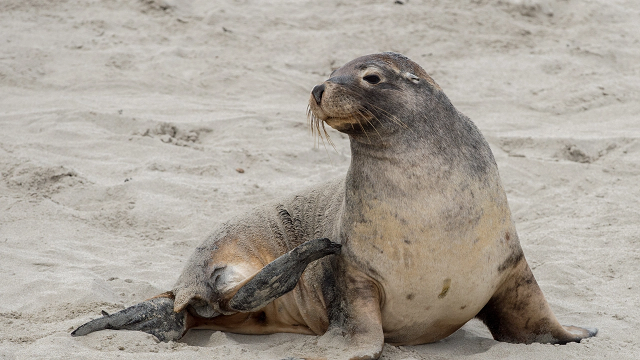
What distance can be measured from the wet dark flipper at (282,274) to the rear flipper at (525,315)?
0.80m

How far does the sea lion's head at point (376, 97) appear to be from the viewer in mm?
3361

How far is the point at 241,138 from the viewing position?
677 cm

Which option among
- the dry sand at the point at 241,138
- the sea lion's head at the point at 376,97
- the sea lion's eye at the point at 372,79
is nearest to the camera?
the sea lion's head at the point at 376,97

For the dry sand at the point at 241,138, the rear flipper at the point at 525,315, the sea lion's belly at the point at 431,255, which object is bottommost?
the dry sand at the point at 241,138

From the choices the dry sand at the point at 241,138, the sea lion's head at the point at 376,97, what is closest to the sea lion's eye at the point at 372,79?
the sea lion's head at the point at 376,97

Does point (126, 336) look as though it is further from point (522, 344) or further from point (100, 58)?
point (100, 58)

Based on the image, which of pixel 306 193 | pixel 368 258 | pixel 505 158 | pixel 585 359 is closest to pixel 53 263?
pixel 306 193

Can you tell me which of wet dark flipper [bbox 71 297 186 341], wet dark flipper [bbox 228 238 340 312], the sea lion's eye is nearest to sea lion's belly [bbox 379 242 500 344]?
wet dark flipper [bbox 228 238 340 312]

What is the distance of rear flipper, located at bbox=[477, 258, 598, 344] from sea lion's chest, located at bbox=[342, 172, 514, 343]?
0.48 feet

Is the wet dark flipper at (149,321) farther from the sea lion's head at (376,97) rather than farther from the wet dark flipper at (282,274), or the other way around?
the sea lion's head at (376,97)

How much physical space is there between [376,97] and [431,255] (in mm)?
669

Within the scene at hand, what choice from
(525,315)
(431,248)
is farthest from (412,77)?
(525,315)

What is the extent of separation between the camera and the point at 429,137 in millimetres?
3488

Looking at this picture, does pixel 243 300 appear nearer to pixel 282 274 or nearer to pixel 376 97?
pixel 282 274
